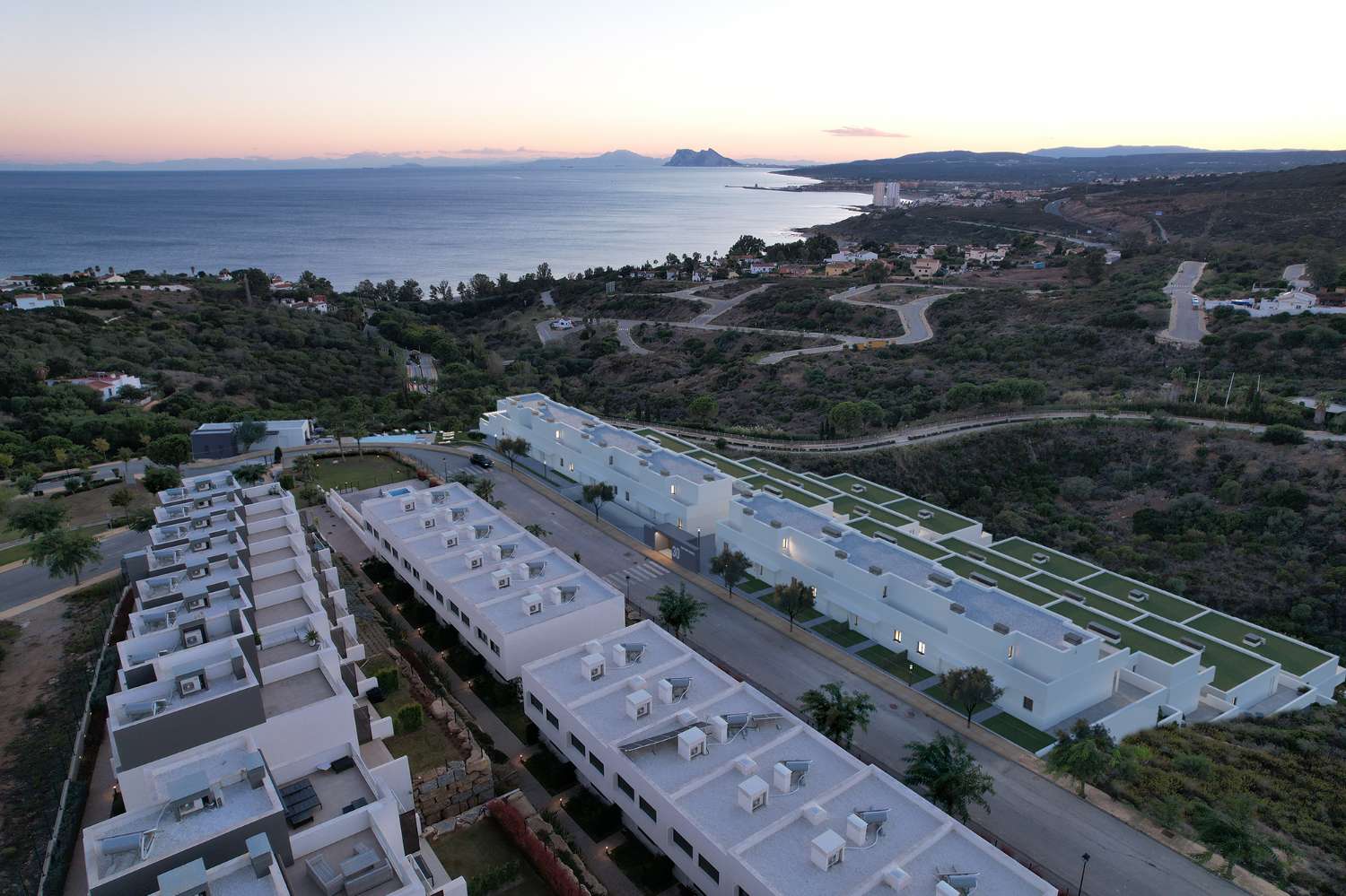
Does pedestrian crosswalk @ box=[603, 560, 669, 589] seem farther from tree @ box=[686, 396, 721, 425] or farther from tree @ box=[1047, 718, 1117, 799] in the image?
tree @ box=[686, 396, 721, 425]

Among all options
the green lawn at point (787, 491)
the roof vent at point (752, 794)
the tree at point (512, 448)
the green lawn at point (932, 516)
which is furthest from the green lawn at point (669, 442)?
the roof vent at point (752, 794)

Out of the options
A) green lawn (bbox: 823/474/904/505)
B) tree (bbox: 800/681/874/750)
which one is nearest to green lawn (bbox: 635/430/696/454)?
green lawn (bbox: 823/474/904/505)

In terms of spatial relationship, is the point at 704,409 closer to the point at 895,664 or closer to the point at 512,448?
the point at 512,448

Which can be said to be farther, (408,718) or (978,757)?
(978,757)

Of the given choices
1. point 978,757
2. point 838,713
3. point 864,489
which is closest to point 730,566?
point 838,713

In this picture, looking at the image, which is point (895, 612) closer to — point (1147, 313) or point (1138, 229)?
point (1147, 313)
